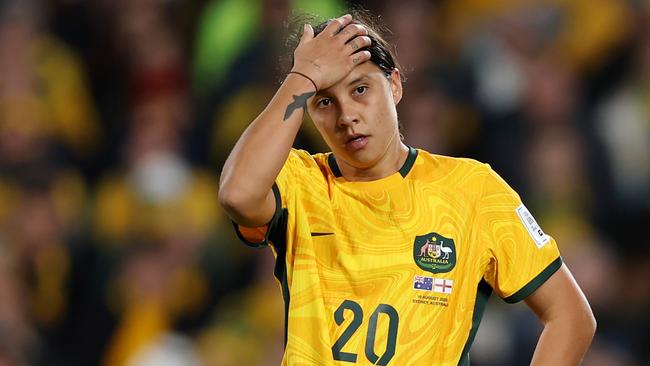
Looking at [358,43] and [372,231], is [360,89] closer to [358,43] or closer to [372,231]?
[358,43]

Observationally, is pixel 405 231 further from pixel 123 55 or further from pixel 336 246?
pixel 123 55

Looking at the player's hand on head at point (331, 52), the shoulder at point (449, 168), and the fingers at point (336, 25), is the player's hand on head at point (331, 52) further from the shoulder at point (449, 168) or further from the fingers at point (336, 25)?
the shoulder at point (449, 168)

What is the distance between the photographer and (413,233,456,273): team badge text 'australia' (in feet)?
10.5

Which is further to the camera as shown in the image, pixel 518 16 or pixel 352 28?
pixel 518 16

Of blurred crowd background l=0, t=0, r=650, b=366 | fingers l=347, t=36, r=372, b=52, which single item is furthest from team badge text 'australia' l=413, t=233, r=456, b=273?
blurred crowd background l=0, t=0, r=650, b=366

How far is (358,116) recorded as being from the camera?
3.20 meters

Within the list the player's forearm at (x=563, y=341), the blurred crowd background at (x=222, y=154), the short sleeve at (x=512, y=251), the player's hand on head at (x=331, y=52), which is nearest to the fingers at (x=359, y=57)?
the player's hand on head at (x=331, y=52)

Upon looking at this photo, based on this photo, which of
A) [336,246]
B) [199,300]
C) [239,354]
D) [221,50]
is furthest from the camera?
[221,50]

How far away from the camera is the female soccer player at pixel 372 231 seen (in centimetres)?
311

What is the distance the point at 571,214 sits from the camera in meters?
6.59

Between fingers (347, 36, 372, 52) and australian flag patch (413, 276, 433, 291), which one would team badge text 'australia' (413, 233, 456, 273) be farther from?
fingers (347, 36, 372, 52)

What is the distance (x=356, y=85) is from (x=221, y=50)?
473 centimetres

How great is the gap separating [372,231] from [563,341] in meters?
0.59

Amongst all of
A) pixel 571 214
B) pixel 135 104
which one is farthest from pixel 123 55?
pixel 571 214
